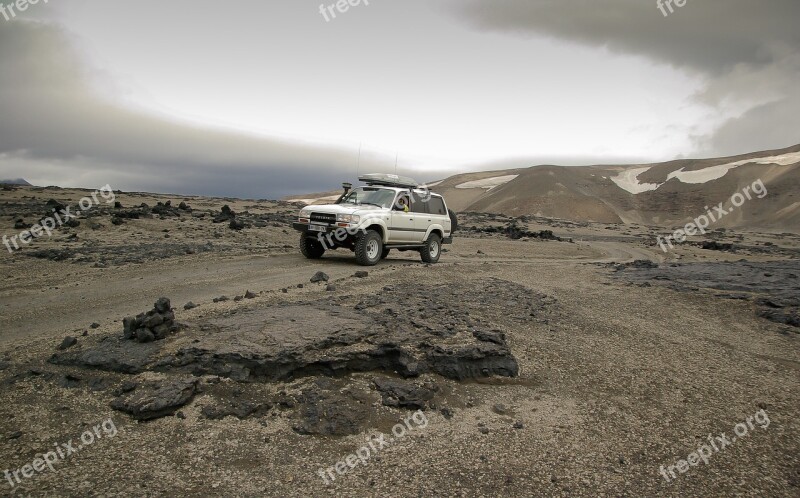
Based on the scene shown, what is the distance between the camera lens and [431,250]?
16.0 meters

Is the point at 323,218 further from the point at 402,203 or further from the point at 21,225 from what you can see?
the point at 21,225

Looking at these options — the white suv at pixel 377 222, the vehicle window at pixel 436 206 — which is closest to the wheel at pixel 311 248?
the white suv at pixel 377 222

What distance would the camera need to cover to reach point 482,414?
5121mm

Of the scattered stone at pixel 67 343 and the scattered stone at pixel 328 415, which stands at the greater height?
the scattered stone at pixel 67 343

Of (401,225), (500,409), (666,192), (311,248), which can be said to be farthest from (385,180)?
(666,192)

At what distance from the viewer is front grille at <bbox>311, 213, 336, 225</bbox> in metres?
13.4

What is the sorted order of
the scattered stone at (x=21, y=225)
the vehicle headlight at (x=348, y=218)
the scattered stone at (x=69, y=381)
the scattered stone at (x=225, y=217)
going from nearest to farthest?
the scattered stone at (x=69, y=381) < the vehicle headlight at (x=348, y=218) < the scattered stone at (x=21, y=225) < the scattered stone at (x=225, y=217)

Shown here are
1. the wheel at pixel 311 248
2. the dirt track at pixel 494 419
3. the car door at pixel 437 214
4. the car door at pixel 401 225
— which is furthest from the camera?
the car door at pixel 437 214

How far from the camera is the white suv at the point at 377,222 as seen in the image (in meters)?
13.4

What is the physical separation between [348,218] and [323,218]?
793 mm

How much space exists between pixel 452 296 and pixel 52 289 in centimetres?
795

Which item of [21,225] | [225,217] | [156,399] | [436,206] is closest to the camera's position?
[156,399]

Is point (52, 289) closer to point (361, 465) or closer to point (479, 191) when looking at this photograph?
point (361, 465)

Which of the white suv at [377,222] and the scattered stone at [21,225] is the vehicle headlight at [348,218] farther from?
the scattered stone at [21,225]
